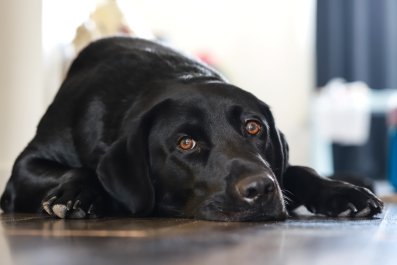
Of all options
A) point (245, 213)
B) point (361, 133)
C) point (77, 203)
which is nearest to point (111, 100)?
point (77, 203)

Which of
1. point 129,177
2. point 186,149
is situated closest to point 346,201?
point 186,149

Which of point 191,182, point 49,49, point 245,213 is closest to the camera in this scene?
point 245,213

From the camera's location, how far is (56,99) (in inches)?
77.4

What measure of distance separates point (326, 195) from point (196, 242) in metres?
0.68

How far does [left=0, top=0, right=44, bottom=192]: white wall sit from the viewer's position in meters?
3.04

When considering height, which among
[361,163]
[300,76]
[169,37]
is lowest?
[361,163]

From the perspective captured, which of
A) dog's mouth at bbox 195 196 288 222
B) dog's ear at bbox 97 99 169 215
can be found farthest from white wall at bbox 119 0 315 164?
dog's mouth at bbox 195 196 288 222

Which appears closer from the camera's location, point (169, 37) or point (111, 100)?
point (111, 100)

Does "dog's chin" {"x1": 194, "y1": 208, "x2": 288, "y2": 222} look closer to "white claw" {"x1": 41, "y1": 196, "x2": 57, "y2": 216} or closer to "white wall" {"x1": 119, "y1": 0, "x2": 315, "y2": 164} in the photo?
"white claw" {"x1": 41, "y1": 196, "x2": 57, "y2": 216}

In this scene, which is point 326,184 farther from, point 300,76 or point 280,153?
point 300,76

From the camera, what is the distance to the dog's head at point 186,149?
5.08 feet

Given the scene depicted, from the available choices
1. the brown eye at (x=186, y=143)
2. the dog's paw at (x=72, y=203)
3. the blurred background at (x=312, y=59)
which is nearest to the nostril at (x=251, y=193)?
the brown eye at (x=186, y=143)

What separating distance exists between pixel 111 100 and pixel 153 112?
22 cm

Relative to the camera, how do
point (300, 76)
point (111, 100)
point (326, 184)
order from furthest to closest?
point (300, 76)
point (111, 100)
point (326, 184)
